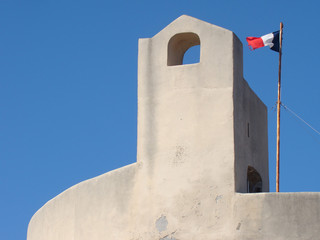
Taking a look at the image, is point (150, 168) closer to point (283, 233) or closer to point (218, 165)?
point (218, 165)

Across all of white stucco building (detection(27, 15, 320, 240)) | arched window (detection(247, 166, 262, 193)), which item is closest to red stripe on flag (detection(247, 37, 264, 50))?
white stucco building (detection(27, 15, 320, 240))

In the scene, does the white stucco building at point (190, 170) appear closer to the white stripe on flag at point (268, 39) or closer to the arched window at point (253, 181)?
the arched window at point (253, 181)

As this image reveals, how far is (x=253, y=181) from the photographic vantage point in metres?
18.6

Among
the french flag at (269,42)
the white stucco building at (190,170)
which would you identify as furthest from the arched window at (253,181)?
the french flag at (269,42)

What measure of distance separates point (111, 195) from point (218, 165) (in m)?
2.52

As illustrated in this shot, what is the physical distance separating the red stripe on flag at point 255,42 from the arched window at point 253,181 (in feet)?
9.98

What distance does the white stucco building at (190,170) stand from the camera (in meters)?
15.5

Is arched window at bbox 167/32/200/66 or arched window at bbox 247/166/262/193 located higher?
arched window at bbox 167/32/200/66

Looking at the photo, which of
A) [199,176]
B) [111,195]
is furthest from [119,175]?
[199,176]

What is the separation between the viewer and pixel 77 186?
17.8 metres

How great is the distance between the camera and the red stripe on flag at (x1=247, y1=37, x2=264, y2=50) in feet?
61.9

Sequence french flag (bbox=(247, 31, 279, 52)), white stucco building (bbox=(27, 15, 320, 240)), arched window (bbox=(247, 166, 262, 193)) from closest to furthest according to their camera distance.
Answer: white stucco building (bbox=(27, 15, 320, 240))
arched window (bbox=(247, 166, 262, 193))
french flag (bbox=(247, 31, 279, 52))

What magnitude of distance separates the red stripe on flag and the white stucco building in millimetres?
1494

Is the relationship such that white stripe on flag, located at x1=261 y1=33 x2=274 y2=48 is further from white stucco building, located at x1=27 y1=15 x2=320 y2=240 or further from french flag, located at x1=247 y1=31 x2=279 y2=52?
white stucco building, located at x1=27 y1=15 x2=320 y2=240
